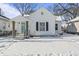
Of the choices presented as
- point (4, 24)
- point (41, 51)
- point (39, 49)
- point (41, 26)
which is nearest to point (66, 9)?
point (41, 26)

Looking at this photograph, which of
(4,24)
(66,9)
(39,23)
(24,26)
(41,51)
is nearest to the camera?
(41,51)

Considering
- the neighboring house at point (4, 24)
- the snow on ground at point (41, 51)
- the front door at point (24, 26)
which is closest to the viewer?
the snow on ground at point (41, 51)

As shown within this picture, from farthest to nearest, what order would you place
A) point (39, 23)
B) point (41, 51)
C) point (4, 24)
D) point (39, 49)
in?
point (4, 24), point (39, 23), point (39, 49), point (41, 51)

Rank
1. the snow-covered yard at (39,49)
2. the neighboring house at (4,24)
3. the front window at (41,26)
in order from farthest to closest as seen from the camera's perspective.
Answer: the neighboring house at (4,24), the front window at (41,26), the snow-covered yard at (39,49)

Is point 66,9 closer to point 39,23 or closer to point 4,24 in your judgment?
point 39,23

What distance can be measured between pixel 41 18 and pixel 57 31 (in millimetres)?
3069

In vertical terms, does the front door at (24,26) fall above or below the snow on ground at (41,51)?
above

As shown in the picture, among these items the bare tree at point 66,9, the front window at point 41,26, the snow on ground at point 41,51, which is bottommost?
the snow on ground at point 41,51

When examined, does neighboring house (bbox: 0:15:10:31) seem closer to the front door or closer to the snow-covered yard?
the front door

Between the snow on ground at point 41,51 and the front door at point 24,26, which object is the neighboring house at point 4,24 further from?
the snow on ground at point 41,51

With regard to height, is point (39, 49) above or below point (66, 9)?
below

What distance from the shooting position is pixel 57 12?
24859 mm

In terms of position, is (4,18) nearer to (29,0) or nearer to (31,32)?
(31,32)

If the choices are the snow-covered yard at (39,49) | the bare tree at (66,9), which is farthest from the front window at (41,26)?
the snow-covered yard at (39,49)
